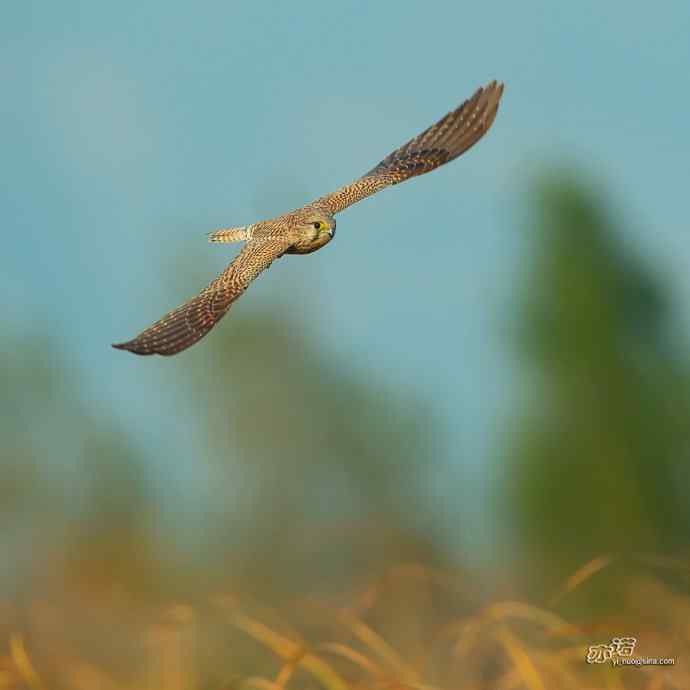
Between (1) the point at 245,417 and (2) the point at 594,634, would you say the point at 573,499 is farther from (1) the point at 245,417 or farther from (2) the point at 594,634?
(2) the point at 594,634

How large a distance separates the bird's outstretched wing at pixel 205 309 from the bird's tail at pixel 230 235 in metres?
1.46

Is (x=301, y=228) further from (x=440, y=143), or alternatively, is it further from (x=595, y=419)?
(x=595, y=419)

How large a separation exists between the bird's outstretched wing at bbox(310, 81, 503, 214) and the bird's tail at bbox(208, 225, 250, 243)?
136cm

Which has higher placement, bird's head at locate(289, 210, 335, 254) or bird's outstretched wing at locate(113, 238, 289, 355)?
bird's head at locate(289, 210, 335, 254)

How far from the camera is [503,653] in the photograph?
630 cm

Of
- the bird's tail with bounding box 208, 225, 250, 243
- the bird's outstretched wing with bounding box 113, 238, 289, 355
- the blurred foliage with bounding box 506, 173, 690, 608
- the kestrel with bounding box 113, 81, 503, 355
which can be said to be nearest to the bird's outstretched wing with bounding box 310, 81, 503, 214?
the kestrel with bounding box 113, 81, 503, 355

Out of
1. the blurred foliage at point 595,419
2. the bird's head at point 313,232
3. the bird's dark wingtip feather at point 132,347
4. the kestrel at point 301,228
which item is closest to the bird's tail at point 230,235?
the kestrel at point 301,228

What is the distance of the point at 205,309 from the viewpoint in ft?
36.2

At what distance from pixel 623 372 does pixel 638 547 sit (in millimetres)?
4310

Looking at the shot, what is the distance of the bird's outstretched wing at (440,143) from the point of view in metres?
14.7

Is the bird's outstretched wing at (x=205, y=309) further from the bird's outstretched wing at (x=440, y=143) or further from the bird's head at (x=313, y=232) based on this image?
the bird's outstretched wing at (x=440, y=143)

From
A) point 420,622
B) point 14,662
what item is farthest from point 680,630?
point 14,662

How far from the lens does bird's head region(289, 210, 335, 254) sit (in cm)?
1239

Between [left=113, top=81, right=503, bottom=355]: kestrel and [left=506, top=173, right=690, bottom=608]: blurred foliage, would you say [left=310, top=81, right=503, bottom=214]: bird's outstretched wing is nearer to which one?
[left=113, top=81, right=503, bottom=355]: kestrel
